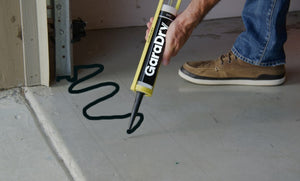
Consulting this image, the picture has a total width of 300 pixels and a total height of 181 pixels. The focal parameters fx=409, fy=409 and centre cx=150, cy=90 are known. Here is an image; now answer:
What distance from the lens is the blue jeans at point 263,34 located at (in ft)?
5.49

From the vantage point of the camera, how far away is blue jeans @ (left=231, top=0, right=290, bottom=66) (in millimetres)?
1673

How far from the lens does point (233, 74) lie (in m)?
1.80

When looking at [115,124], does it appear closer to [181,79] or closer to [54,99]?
[54,99]

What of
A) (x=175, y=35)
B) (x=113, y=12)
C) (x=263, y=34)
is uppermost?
(x=175, y=35)

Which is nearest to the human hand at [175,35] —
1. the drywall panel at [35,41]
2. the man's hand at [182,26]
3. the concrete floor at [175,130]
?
the man's hand at [182,26]

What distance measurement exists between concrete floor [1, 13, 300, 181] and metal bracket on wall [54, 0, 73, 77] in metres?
0.07

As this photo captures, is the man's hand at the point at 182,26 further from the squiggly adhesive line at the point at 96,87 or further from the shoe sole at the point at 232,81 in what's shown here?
the shoe sole at the point at 232,81

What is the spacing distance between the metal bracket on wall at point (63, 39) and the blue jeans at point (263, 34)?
731mm

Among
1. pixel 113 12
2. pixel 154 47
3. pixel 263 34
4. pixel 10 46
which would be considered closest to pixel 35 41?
pixel 10 46

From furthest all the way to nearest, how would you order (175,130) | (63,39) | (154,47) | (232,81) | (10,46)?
(232,81)
(63,39)
(10,46)
(175,130)
(154,47)

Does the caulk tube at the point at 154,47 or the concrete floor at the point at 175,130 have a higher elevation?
the caulk tube at the point at 154,47

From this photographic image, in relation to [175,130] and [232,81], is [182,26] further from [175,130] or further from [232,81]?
[232,81]

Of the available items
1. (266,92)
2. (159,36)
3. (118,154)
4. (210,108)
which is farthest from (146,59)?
(266,92)

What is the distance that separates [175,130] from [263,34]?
62 centimetres
